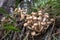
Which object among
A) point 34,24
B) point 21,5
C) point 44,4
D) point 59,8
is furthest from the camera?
point 21,5

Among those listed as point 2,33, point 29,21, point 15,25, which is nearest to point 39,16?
point 29,21

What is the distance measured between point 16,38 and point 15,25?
10 centimetres

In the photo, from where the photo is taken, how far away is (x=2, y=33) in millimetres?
1364

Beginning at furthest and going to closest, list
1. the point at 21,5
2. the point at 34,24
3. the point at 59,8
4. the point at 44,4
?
the point at 21,5
the point at 44,4
the point at 59,8
the point at 34,24

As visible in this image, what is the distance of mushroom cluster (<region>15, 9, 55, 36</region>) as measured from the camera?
4.08 feet

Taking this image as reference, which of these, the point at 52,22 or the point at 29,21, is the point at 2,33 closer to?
the point at 29,21

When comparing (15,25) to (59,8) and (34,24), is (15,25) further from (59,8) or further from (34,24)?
(59,8)

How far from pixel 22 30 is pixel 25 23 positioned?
0.06 metres

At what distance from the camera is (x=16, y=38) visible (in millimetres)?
1292

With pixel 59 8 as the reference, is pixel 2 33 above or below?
below

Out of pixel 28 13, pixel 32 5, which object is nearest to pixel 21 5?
pixel 32 5

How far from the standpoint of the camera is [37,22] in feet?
4.14

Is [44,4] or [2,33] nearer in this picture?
[2,33]

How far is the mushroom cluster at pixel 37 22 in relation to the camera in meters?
1.24
